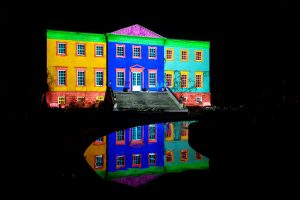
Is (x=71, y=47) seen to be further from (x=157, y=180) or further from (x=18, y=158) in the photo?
(x=157, y=180)

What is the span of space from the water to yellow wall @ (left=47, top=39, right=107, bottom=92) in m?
18.2

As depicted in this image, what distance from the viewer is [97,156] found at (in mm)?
9141

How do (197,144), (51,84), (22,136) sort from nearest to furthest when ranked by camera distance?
(197,144) < (22,136) < (51,84)

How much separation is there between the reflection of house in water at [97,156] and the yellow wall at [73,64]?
788 inches

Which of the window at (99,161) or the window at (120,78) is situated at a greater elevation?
the window at (120,78)

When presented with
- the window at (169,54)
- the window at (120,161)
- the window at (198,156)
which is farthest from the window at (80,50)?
the window at (198,156)

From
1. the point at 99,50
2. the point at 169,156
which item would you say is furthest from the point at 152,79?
the point at 169,156

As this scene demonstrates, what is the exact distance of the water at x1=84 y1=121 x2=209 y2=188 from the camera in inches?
291

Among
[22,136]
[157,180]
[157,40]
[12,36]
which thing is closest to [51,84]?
[12,36]

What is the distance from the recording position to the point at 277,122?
295 inches

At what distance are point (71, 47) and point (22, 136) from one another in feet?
65.6

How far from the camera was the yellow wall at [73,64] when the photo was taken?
96.9ft

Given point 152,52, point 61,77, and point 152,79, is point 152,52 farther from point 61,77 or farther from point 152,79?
point 61,77

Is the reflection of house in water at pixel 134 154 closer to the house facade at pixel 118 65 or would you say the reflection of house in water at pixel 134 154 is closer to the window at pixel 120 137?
the window at pixel 120 137
